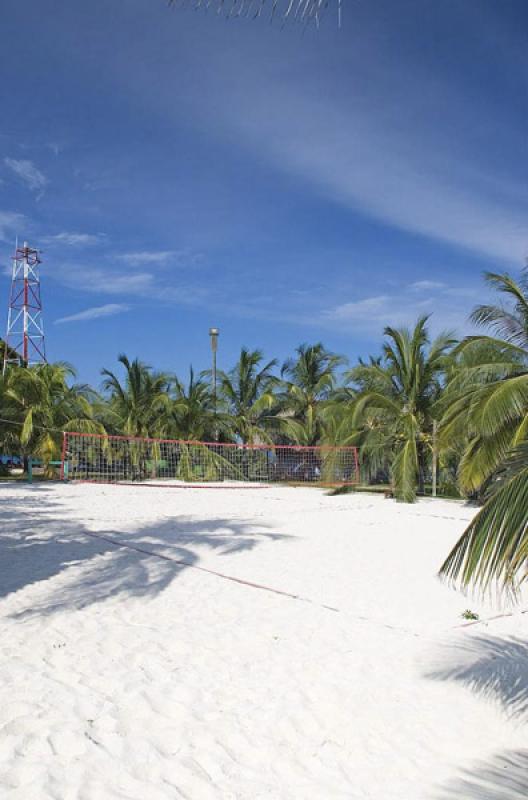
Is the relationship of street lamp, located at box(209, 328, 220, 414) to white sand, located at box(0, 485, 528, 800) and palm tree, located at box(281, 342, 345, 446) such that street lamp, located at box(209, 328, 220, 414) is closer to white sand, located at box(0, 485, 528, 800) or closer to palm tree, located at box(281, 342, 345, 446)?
palm tree, located at box(281, 342, 345, 446)

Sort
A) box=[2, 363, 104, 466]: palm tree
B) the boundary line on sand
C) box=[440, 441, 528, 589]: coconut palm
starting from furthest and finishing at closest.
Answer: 1. box=[2, 363, 104, 466]: palm tree
2. the boundary line on sand
3. box=[440, 441, 528, 589]: coconut palm

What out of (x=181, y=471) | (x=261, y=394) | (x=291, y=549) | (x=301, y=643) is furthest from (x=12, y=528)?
(x=261, y=394)

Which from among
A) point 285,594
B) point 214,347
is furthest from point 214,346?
point 285,594

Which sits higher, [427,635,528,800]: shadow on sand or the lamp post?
the lamp post

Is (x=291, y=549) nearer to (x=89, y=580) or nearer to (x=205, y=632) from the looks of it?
(x=89, y=580)

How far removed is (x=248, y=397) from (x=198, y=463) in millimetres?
3551

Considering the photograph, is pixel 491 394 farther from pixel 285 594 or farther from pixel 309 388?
pixel 309 388

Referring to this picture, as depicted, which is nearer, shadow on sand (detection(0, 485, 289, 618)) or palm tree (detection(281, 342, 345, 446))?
shadow on sand (detection(0, 485, 289, 618))

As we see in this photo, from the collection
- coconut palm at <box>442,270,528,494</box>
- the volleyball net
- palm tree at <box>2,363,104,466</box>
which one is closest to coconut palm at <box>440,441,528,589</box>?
coconut palm at <box>442,270,528,494</box>

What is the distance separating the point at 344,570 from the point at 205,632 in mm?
2608

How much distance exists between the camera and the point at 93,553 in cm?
737

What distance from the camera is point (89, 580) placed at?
6.00 m

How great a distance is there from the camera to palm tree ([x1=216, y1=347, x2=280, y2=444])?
23438 mm

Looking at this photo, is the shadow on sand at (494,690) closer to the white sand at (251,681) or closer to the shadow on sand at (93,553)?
the white sand at (251,681)
